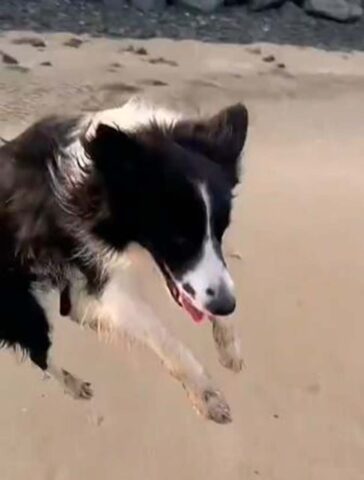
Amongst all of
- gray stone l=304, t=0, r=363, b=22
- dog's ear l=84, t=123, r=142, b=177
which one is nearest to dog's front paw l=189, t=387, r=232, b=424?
dog's ear l=84, t=123, r=142, b=177

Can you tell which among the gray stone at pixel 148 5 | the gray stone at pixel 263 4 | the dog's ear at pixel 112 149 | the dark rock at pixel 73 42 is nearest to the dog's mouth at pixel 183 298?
the dog's ear at pixel 112 149

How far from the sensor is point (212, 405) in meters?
3.52

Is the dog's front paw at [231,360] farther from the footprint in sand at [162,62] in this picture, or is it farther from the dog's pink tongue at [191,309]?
the footprint in sand at [162,62]

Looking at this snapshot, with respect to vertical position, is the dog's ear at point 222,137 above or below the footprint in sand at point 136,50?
above

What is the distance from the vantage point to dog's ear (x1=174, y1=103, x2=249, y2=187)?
11.3ft

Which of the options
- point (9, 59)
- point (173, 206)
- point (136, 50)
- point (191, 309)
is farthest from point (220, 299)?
point (136, 50)

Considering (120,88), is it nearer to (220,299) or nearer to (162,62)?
(162,62)

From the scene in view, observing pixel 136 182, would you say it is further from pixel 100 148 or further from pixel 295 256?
pixel 295 256

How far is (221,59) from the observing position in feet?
24.9

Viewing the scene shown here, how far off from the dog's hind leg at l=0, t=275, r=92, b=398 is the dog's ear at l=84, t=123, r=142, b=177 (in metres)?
0.50

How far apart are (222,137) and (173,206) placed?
364 mm

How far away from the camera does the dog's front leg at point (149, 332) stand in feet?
11.6

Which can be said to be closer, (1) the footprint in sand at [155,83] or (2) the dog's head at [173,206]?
(2) the dog's head at [173,206]

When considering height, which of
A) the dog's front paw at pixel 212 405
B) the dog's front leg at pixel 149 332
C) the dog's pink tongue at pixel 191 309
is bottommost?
the dog's front paw at pixel 212 405
